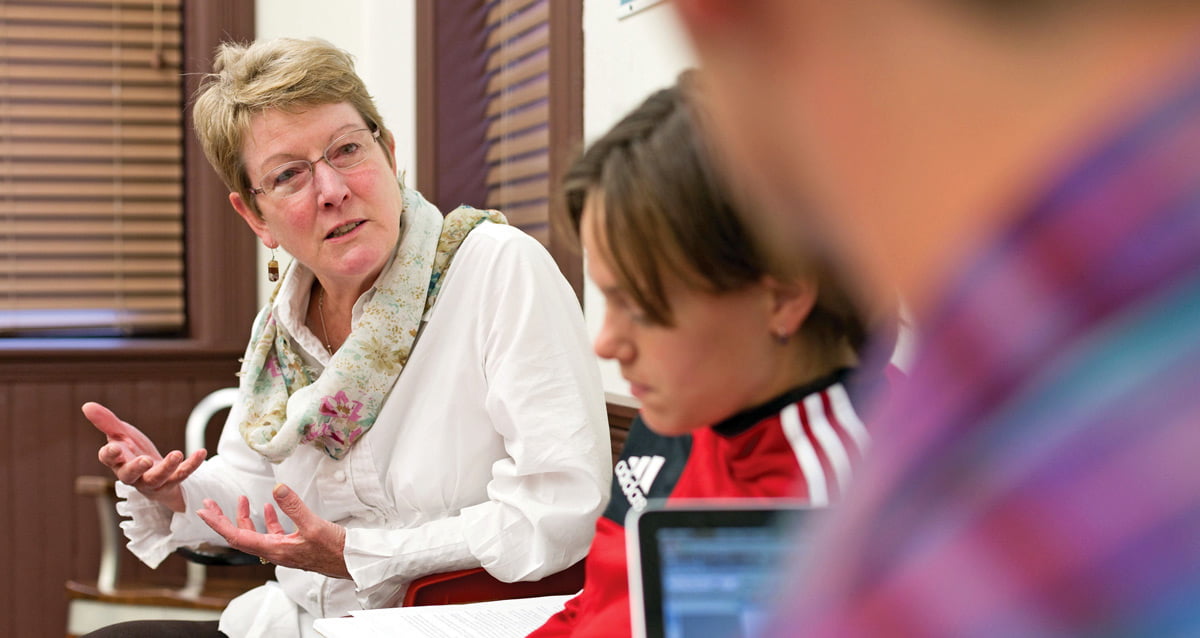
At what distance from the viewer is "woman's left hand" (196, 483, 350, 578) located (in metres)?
1.63

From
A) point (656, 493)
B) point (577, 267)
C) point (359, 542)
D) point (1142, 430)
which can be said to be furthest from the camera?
point (577, 267)

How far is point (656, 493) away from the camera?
1.11 metres

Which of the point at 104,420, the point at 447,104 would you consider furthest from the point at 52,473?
the point at 104,420

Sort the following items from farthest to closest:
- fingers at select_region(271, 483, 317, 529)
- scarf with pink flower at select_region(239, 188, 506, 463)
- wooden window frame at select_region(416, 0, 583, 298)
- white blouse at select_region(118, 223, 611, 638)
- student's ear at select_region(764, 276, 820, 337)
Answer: wooden window frame at select_region(416, 0, 583, 298), scarf with pink flower at select_region(239, 188, 506, 463), white blouse at select_region(118, 223, 611, 638), fingers at select_region(271, 483, 317, 529), student's ear at select_region(764, 276, 820, 337)

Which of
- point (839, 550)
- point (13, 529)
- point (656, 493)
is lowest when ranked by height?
point (13, 529)

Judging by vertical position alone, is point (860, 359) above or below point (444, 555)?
above

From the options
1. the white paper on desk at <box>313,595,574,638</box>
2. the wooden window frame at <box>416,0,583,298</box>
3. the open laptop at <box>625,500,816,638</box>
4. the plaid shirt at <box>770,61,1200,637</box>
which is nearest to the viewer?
the plaid shirt at <box>770,61,1200,637</box>

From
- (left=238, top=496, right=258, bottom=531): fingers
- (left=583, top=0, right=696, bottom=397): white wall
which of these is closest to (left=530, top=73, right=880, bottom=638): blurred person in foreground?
(left=238, top=496, right=258, bottom=531): fingers

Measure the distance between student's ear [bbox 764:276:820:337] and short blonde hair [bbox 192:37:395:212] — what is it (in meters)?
1.22

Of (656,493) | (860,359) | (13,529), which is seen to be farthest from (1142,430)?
(13,529)

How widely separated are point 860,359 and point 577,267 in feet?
5.53

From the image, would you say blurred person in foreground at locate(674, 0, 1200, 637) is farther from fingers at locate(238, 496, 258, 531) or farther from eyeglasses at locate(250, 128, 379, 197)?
eyeglasses at locate(250, 128, 379, 197)

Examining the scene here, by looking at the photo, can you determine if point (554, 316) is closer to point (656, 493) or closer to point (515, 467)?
point (515, 467)

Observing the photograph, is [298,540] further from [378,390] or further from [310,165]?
[310,165]
